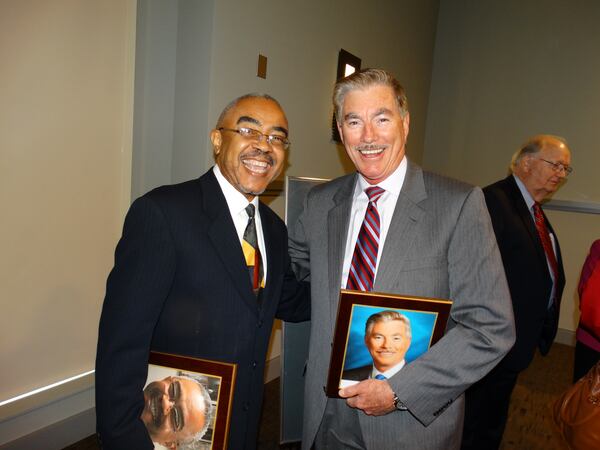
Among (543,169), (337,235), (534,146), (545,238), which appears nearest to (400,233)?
Result: (337,235)

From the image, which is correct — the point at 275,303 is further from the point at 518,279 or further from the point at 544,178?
the point at 544,178

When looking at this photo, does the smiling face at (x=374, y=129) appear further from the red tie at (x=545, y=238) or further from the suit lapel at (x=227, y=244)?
the red tie at (x=545, y=238)

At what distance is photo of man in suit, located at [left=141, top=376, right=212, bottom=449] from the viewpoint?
1215mm

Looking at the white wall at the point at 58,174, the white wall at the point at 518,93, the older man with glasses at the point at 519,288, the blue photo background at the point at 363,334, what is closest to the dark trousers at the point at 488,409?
the older man with glasses at the point at 519,288

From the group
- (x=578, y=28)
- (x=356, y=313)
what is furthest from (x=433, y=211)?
(x=578, y=28)

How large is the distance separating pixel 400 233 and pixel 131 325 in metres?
A: 0.86

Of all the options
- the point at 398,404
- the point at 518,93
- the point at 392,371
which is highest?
the point at 518,93

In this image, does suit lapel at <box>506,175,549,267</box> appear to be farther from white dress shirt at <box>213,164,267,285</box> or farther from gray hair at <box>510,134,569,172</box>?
white dress shirt at <box>213,164,267,285</box>

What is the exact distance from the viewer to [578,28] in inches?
210

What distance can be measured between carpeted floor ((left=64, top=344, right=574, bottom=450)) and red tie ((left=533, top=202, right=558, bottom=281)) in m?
1.16

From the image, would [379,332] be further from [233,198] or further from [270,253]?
[233,198]

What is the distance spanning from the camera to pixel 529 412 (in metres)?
3.70

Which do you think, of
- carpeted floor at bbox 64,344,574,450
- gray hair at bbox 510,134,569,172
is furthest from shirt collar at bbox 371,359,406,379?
gray hair at bbox 510,134,569,172

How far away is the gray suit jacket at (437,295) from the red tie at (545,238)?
193 cm
